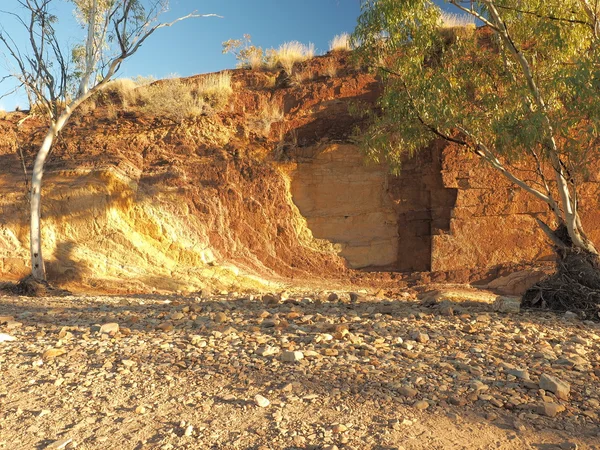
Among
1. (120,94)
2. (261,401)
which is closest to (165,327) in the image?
(261,401)

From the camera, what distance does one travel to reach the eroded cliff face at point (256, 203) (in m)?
12.9

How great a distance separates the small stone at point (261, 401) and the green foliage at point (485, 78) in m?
5.24

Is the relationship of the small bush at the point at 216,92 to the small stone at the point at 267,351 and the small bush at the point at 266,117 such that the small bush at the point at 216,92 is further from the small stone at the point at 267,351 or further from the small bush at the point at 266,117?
the small stone at the point at 267,351

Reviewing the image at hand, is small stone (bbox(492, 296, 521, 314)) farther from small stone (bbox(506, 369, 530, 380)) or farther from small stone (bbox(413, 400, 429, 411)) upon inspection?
small stone (bbox(413, 400, 429, 411))

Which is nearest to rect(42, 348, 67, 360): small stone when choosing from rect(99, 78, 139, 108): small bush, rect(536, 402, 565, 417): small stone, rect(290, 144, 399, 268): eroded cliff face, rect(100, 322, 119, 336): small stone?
rect(100, 322, 119, 336): small stone

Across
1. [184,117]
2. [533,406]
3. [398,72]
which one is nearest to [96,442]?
[533,406]

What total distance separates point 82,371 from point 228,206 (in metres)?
10.3

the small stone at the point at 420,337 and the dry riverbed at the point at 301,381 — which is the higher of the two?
the small stone at the point at 420,337

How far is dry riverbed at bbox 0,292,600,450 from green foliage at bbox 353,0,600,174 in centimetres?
280

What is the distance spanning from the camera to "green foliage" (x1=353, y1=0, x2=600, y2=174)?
7.57 m

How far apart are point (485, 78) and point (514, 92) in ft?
3.08

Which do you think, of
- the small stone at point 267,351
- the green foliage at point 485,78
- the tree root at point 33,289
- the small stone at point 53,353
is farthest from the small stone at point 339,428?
the tree root at point 33,289

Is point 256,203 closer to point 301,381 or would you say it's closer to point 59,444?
A: point 301,381

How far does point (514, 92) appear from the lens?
8.42 m
